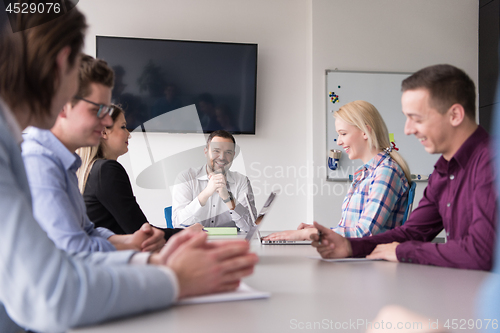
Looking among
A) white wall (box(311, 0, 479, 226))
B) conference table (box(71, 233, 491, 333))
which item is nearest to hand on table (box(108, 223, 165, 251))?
conference table (box(71, 233, 491, 333))

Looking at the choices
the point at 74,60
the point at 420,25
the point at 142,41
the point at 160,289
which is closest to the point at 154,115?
the point at 142,41

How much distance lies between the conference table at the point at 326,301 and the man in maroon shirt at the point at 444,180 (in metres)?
0.10

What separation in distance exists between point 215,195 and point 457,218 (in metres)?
2.20

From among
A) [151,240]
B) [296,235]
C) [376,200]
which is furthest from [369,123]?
[151,240]

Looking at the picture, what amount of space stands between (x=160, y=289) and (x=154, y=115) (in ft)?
12.0

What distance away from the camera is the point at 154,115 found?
414 centimetres

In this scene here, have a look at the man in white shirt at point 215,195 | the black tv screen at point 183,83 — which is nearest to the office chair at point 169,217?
the man in white shirt at point 215,195

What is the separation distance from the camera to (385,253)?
135 cm

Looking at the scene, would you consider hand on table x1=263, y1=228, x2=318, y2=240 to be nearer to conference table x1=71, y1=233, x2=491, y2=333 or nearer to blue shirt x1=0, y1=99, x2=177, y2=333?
conference table x1=71, y1=233, x2=491, y2=333

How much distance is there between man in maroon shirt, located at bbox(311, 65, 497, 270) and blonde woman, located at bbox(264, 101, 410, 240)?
11.8 inches

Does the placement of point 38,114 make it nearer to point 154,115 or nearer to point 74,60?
point 74,60

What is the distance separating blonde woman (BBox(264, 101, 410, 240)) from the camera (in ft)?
6.19

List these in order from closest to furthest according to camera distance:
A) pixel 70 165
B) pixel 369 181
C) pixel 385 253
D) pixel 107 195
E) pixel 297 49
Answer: pixel 70 165
pixel 385 253
pixel 107 195
pixel 369 181
pixel 297 49

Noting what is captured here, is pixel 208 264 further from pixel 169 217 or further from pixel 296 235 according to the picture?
pixel 169 217
